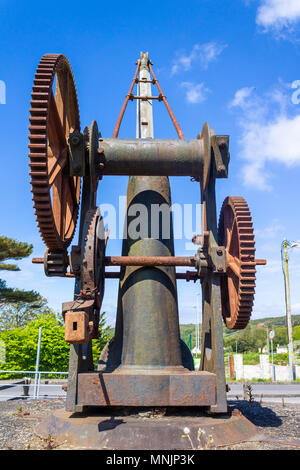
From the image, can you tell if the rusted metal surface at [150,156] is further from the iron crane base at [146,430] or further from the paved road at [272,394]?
the paved road at [272,394]

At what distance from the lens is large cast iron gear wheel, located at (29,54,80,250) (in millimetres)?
4125

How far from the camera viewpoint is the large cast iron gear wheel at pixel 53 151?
13.5 ft

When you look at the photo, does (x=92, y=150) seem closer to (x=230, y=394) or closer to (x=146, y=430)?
(x=146, y=430)

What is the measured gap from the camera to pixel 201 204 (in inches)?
221

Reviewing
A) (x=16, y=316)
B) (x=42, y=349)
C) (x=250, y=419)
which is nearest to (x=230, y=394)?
(x=250, y=419)

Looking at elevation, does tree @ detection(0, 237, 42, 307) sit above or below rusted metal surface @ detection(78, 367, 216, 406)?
above

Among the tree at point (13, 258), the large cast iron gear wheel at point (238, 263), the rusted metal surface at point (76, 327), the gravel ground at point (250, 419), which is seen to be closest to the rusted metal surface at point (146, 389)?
the gravel ground at point (250, 419)

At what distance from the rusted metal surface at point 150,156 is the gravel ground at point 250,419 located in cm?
300

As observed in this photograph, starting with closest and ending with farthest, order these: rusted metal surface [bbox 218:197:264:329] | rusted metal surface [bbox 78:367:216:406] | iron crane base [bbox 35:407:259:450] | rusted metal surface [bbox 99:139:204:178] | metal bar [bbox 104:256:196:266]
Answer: iron crane base [bbox 35:407:259:450] < rusted metal surface [bbox 78:367:216:406] < rusted metal surface [bbox 218:197:264:329] < metal bar [bbox 104:256:196:266] < rusted metal surface [bbox 99:139:204:178]

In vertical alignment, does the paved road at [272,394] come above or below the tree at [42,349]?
below

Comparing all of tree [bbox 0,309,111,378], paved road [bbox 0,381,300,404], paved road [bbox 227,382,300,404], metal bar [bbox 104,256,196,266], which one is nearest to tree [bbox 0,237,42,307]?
tree [bbox 0,309,111,378]

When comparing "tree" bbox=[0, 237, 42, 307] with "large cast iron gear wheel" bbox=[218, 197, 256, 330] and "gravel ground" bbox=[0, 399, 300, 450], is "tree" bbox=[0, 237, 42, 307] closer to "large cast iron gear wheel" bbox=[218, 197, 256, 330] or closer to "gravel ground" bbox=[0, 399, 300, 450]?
"gravel ground" bbox=[0, 399, 300, 450]

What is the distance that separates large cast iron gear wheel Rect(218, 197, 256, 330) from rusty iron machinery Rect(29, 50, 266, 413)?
0.04 feet
